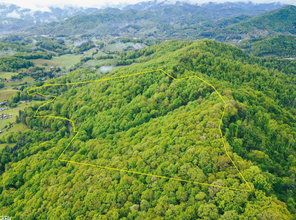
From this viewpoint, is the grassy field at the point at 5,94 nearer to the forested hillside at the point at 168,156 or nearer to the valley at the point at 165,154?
the valley at the point at 165,154

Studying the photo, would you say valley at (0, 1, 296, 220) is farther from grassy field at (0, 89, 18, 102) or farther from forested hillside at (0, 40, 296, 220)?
grassy field at (0, 89, 18, 102)

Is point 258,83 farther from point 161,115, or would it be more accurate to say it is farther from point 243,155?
point 243,155

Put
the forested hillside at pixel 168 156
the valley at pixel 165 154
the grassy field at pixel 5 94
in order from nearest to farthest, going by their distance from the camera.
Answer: the forested hillside at pixel 168 156 → the valley at pixel 165 154 → the grassy field at pixel 5 94

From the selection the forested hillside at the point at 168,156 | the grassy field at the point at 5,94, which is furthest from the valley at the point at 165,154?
the grassy field at the point at 5,94

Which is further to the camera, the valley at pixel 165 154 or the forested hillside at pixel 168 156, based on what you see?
the valley at pixel 165 154

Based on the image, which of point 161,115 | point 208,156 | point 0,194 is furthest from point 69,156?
point 208,156

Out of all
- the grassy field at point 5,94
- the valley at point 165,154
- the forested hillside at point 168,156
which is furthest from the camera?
the grassy field at point 5,94

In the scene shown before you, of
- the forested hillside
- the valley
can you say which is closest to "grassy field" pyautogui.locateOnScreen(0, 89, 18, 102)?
the valley

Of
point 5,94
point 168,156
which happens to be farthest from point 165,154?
point 5,94

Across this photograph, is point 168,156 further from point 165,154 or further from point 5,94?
point 5,94
